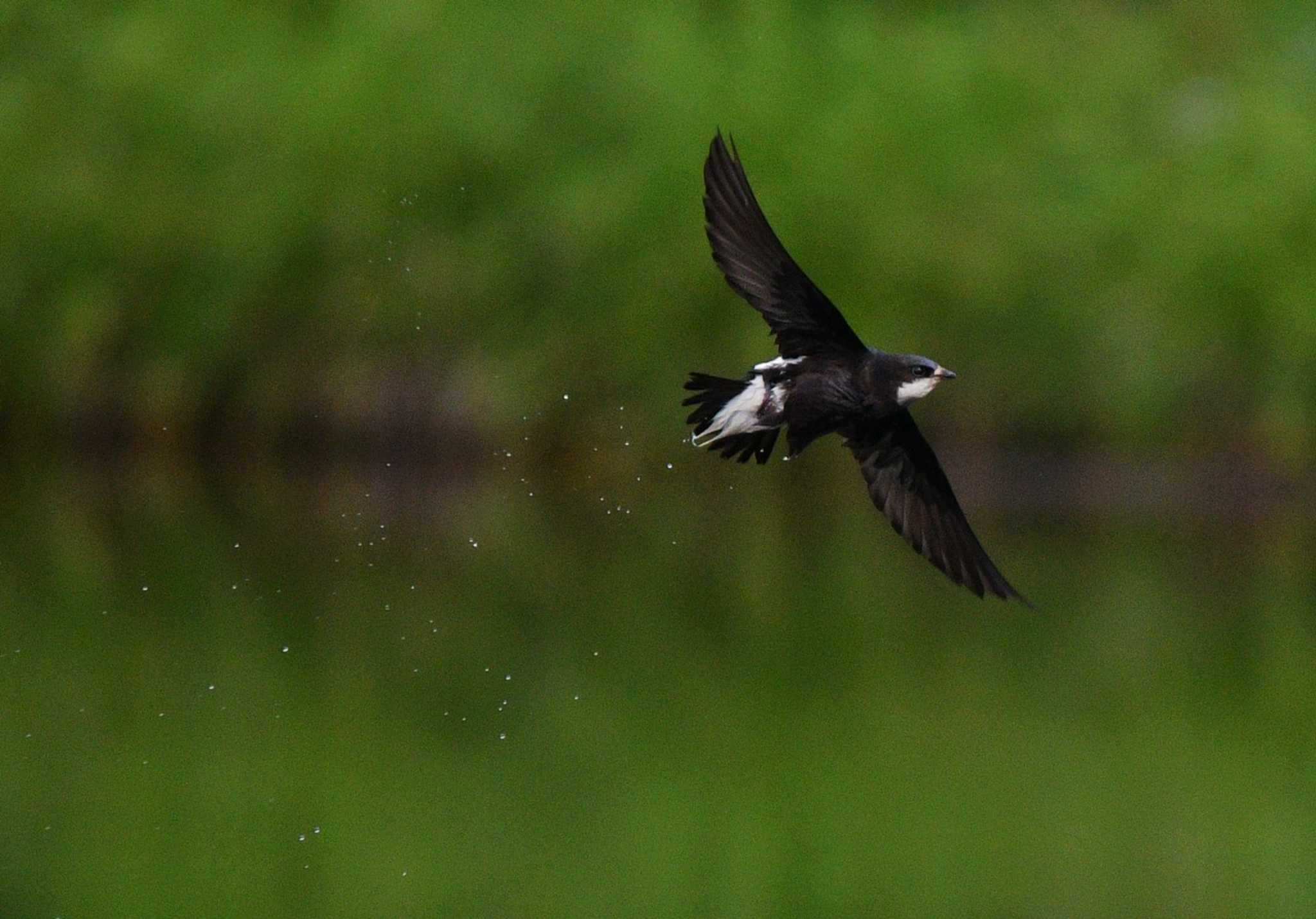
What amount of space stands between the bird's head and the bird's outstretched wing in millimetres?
488

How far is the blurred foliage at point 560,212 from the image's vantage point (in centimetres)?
2350

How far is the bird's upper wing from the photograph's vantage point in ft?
22.5

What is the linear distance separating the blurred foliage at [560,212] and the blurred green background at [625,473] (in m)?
0.05

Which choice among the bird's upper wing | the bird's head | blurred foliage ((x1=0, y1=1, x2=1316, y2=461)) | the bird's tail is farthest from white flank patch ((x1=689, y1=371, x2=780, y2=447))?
blurred foliage ((x1=0, y1=1, x2=1316, y2=461))

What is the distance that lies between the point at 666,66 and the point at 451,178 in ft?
7.26

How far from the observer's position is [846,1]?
85.6 ft

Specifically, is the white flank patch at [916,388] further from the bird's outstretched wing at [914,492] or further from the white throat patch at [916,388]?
the bird's outstretched wing at [914,492]

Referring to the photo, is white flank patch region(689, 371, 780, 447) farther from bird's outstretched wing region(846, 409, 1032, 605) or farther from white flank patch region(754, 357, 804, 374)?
bird's outstretched wing region(846, 409, 1032, 605)

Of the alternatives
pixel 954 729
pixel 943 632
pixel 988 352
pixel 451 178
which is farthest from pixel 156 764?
pixel 988 352

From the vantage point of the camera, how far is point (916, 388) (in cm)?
664

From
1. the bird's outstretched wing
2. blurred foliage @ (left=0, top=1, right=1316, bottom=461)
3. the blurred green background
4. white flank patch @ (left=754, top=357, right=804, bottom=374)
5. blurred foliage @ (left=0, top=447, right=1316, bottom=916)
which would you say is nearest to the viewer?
white flank patch @ (left=754, top=357, right=804, bottom=374)

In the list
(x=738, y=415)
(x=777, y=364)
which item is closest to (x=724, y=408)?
(x=738, y=415)

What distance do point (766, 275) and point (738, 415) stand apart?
0.44 metres

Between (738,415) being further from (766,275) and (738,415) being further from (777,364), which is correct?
(766,275)
